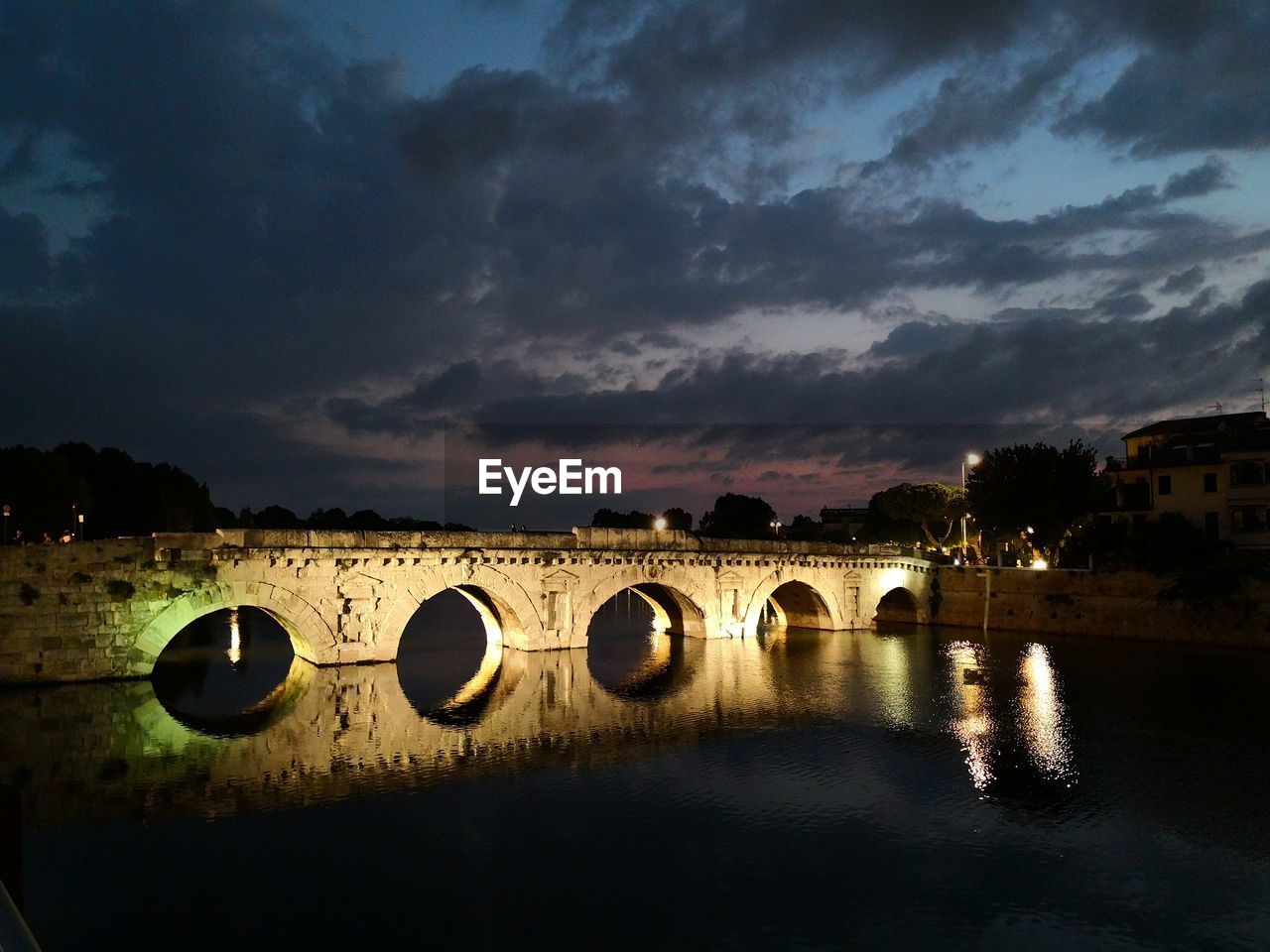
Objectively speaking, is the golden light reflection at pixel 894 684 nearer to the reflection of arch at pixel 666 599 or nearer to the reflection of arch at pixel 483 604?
the reflection of arch at pixel 666 599

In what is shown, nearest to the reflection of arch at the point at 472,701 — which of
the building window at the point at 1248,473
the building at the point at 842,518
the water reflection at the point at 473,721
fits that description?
the water reflection at the point at 473,721

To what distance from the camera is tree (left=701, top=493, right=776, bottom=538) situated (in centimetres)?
11719

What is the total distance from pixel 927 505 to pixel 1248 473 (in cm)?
2656

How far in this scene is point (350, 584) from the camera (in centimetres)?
3894

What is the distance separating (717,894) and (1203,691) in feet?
96.3

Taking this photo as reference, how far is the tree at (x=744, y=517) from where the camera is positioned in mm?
117188

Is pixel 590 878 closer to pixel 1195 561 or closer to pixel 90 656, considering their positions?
pixel 90 656

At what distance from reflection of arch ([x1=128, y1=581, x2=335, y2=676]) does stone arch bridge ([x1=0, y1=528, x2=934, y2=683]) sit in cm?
5

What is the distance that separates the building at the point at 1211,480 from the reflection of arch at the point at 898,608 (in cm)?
1629

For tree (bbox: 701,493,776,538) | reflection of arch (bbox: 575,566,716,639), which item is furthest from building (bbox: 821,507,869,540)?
reflection of arch (bbox: 575,566,716,639)

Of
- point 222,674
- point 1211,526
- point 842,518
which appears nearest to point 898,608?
point 1211,526

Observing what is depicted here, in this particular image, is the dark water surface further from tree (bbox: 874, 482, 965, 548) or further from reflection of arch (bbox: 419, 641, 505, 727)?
tree (bbox: 874, 482, 965, 548)

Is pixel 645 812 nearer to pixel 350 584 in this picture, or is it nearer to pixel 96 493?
pixel 350 584

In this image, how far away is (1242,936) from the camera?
1532cm
